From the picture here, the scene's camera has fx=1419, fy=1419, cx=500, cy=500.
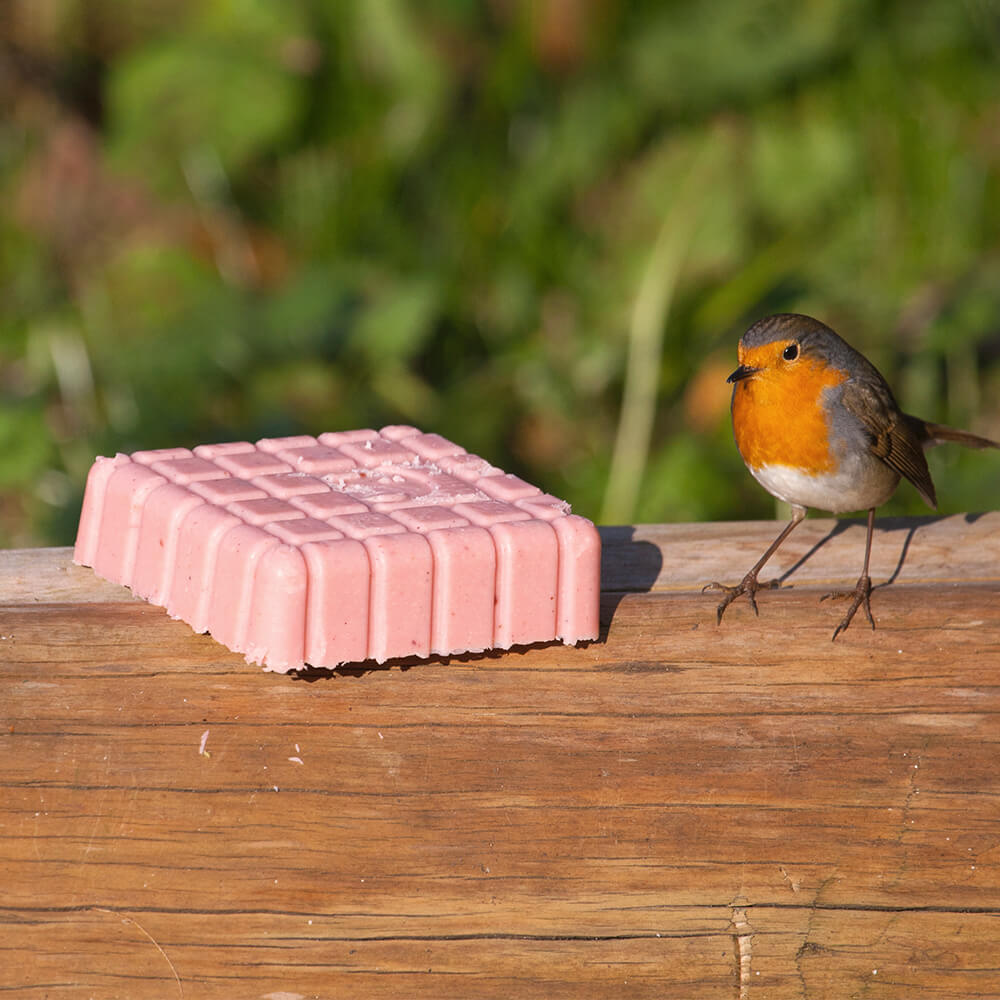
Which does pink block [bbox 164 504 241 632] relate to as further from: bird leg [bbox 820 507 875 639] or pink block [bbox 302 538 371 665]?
bird leg [bbox 820 507 875 639]

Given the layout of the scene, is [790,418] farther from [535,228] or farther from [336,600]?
[535,228]

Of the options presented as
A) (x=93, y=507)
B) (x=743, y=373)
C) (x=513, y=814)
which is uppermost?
(x=743, y=373)

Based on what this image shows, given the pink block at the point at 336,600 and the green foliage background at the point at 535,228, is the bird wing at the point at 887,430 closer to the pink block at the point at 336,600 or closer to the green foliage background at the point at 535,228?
the pink block at the point at 336,600

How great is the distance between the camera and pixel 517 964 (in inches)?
73.4

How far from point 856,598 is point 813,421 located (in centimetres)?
51

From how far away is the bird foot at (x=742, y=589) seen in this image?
2037 millimetres

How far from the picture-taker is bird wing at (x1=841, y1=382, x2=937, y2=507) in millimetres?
Result: 2549

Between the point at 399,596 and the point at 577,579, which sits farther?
the point at 577,579

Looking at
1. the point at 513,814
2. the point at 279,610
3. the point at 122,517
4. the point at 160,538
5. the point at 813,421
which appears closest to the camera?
the point at 279,610

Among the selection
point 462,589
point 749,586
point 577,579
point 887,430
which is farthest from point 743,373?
point 462,589

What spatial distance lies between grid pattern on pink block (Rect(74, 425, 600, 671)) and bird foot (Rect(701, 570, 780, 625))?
0.22 m

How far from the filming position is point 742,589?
7.00 ft

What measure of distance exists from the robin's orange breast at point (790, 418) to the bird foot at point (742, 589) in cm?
33

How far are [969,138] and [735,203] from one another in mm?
1152
